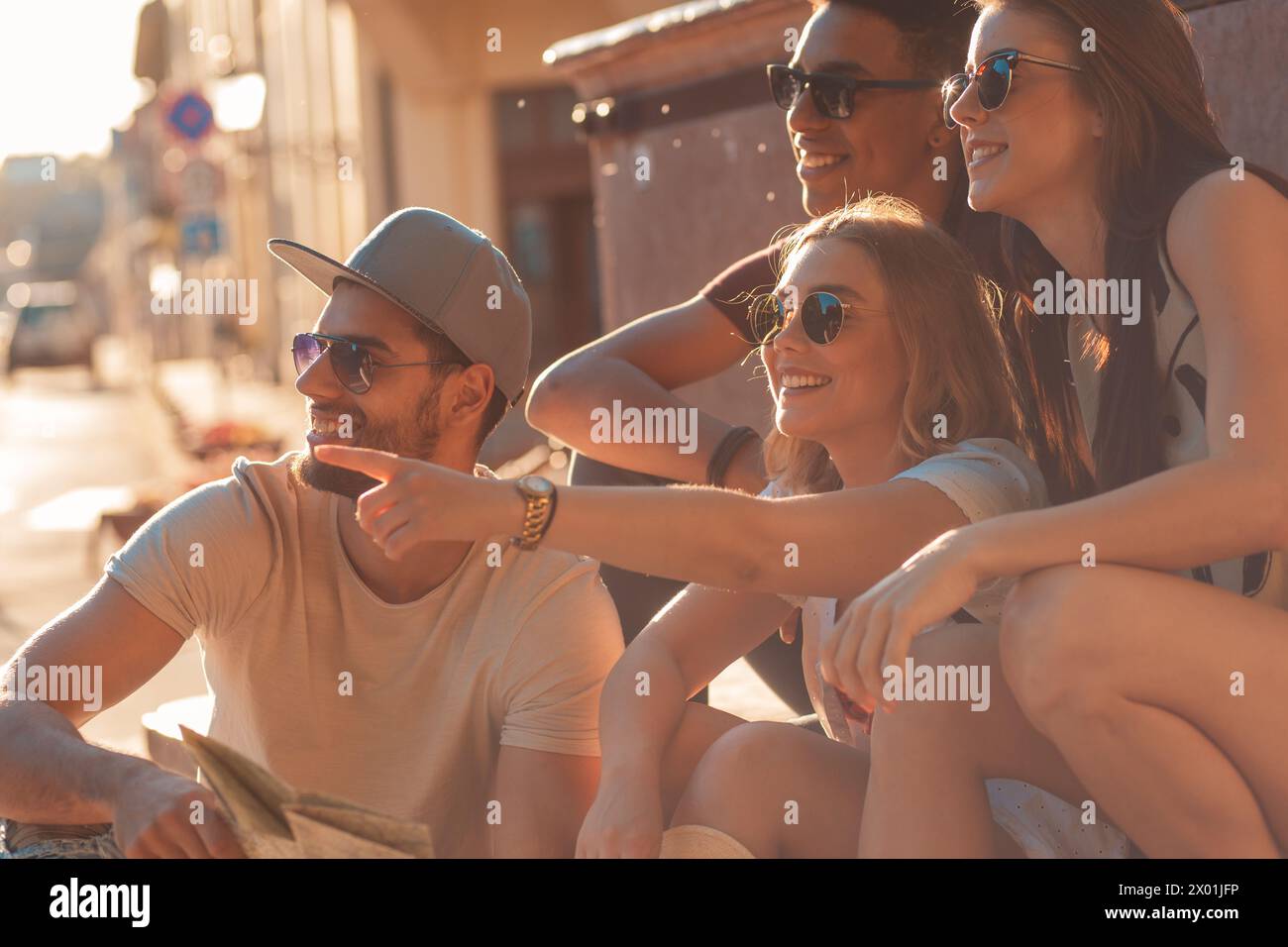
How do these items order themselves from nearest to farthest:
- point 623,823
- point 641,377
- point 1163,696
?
point 1163,696
point 623,823
point 641,377

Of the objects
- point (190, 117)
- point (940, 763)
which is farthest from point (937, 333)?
point (190, 117)

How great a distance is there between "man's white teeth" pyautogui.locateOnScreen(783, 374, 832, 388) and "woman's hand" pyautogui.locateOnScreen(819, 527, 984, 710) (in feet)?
1.49

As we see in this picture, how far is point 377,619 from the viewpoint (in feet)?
9.75

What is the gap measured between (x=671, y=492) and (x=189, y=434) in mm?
8940

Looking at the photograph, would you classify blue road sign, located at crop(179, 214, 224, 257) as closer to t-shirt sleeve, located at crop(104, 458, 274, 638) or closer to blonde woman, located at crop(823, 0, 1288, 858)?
t-shirt sleeve, located at crop(104, 458, 274, 638)

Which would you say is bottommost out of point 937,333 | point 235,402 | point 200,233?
point 937,333

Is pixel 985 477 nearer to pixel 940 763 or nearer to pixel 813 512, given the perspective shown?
pixel 813 512

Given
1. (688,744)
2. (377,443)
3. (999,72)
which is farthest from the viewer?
(377,443)

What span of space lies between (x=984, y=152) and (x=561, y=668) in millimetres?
1055

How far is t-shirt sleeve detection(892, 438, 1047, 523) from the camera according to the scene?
8.12 ft

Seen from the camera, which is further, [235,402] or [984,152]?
[235,402]

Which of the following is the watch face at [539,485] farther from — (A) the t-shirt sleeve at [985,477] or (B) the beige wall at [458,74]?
(B) the beige wall at [458,74]

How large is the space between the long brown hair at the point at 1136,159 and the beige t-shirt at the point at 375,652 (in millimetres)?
875

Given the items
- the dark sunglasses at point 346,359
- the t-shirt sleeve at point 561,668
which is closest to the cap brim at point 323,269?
the dark sunglasses at point 346,359
